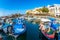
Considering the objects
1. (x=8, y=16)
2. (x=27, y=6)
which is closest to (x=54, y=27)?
(x=27, y=6)

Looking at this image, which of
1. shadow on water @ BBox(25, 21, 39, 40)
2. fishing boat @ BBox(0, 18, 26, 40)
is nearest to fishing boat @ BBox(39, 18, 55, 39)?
shadow on water @ BBox(25, 21, 39, 40)

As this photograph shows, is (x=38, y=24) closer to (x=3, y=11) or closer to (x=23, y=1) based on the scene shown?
(x=23, y=1)

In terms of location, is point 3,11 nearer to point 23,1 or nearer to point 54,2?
point 23,1

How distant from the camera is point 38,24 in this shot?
6.43 ft

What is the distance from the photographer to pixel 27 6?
2018 mm

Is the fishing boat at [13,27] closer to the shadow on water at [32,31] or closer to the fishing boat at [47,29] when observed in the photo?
the shadow on water at [32,31]

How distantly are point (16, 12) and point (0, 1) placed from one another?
0.27m

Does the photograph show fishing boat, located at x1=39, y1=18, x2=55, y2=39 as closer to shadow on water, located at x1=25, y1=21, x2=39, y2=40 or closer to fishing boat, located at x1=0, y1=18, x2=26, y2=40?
shadow on water, located at x1=25, y1=21, x2=39, y2=40

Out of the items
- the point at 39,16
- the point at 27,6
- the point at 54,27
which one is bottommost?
the point at 54,27

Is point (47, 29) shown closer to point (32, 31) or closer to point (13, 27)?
point (32, 31)

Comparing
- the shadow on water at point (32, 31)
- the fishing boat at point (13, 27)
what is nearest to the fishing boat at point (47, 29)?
the shadow on water at point (32, 31)

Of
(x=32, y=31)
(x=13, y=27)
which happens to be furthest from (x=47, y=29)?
(x=13, y=27)

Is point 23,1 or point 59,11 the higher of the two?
point 23,1

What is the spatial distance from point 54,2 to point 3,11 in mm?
716
